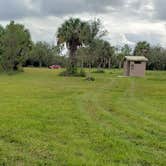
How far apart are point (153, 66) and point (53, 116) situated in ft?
196

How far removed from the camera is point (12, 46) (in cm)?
4362

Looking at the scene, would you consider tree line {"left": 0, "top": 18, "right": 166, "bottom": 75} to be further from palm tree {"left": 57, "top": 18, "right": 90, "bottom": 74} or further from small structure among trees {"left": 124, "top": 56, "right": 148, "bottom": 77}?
small structure among trees {"left": 124, "top": 56, "right": 148, "bottom": 77}

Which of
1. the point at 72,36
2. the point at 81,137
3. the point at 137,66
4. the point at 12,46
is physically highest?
the point at 72,36

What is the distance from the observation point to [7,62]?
148 ft

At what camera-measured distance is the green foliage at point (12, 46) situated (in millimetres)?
43406

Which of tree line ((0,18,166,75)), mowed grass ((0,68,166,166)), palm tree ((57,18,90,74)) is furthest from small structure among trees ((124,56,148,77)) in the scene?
mowed grass ((0,68,166,166))

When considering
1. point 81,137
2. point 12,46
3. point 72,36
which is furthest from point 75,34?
point 81,137

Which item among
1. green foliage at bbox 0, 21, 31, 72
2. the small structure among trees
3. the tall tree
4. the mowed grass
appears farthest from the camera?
the small structure among trees

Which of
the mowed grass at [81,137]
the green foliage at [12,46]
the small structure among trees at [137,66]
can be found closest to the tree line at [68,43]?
the green foliage at [12,46]

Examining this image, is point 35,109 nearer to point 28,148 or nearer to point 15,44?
point 28,148

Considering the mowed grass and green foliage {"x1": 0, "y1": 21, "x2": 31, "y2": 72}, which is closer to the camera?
the mowed grass

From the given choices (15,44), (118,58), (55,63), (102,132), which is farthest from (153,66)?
(102,132)

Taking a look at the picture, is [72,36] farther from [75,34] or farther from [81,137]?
[81,137]

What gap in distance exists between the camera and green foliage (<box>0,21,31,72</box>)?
43406 mm
